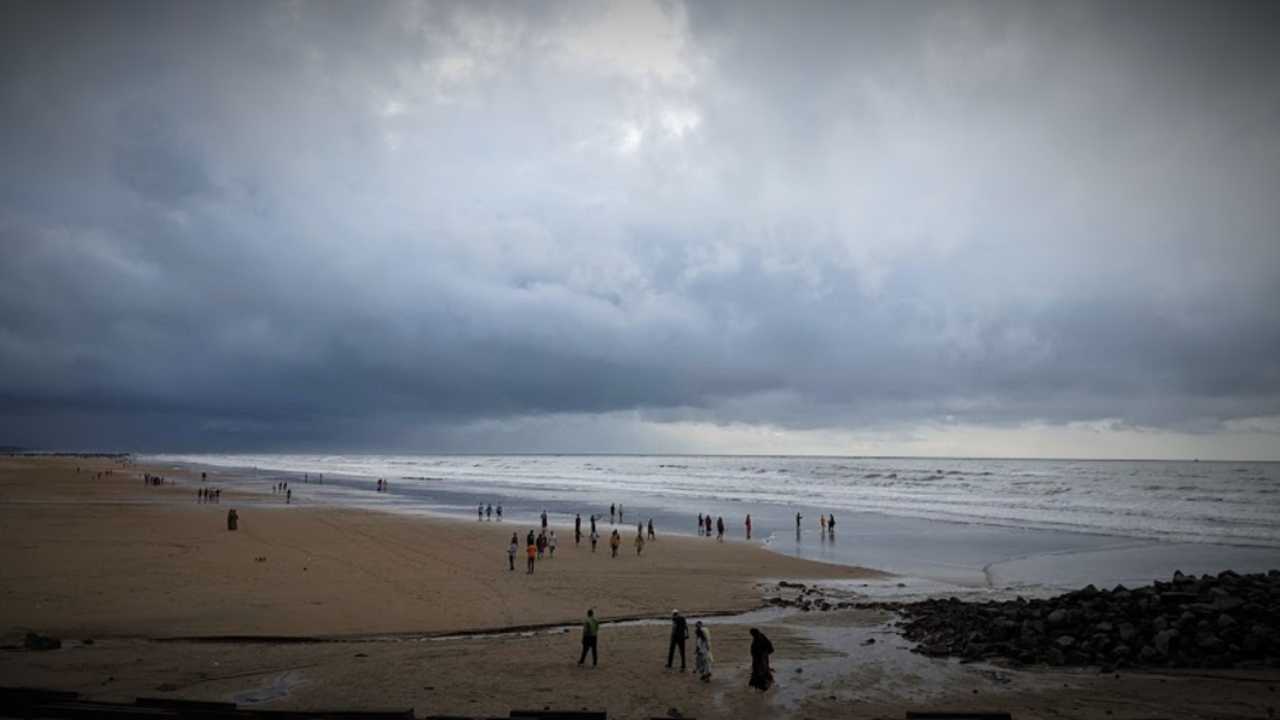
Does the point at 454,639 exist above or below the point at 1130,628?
below

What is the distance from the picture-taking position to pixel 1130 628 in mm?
18062

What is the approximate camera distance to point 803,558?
37062mm

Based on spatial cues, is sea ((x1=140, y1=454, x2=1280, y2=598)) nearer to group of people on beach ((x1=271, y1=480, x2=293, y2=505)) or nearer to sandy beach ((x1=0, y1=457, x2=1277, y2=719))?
group of people on beach ((x1=271, y1=480, x2=293, y2=505))

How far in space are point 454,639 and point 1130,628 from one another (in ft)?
57.1

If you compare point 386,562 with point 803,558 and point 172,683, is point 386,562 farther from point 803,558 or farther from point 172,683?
point 803,558

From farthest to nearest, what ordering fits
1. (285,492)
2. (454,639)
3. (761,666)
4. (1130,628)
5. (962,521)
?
(285,492)
(962,521)
(454,639)
(1130,628)
(761,666)

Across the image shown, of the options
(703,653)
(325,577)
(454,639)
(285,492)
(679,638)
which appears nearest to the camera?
(703,653)

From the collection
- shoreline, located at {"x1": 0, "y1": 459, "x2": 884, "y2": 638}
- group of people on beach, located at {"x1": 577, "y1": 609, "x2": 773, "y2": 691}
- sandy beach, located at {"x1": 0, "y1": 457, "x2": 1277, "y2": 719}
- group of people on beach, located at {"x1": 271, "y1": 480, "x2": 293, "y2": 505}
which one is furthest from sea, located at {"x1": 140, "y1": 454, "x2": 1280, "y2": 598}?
group of people on beach, located at {"x1": 577, "y1": 609, "x2": 773, "y2": 691}

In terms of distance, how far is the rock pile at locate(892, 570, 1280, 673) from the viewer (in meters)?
17.1

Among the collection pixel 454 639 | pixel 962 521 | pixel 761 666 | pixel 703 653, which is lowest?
pixel 962 521

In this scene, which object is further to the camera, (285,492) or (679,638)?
(285,492)

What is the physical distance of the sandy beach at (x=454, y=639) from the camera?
47.3 ft

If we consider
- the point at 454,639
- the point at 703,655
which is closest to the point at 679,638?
the point at 703,655

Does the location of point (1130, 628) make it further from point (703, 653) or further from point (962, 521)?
point (962, 521)
